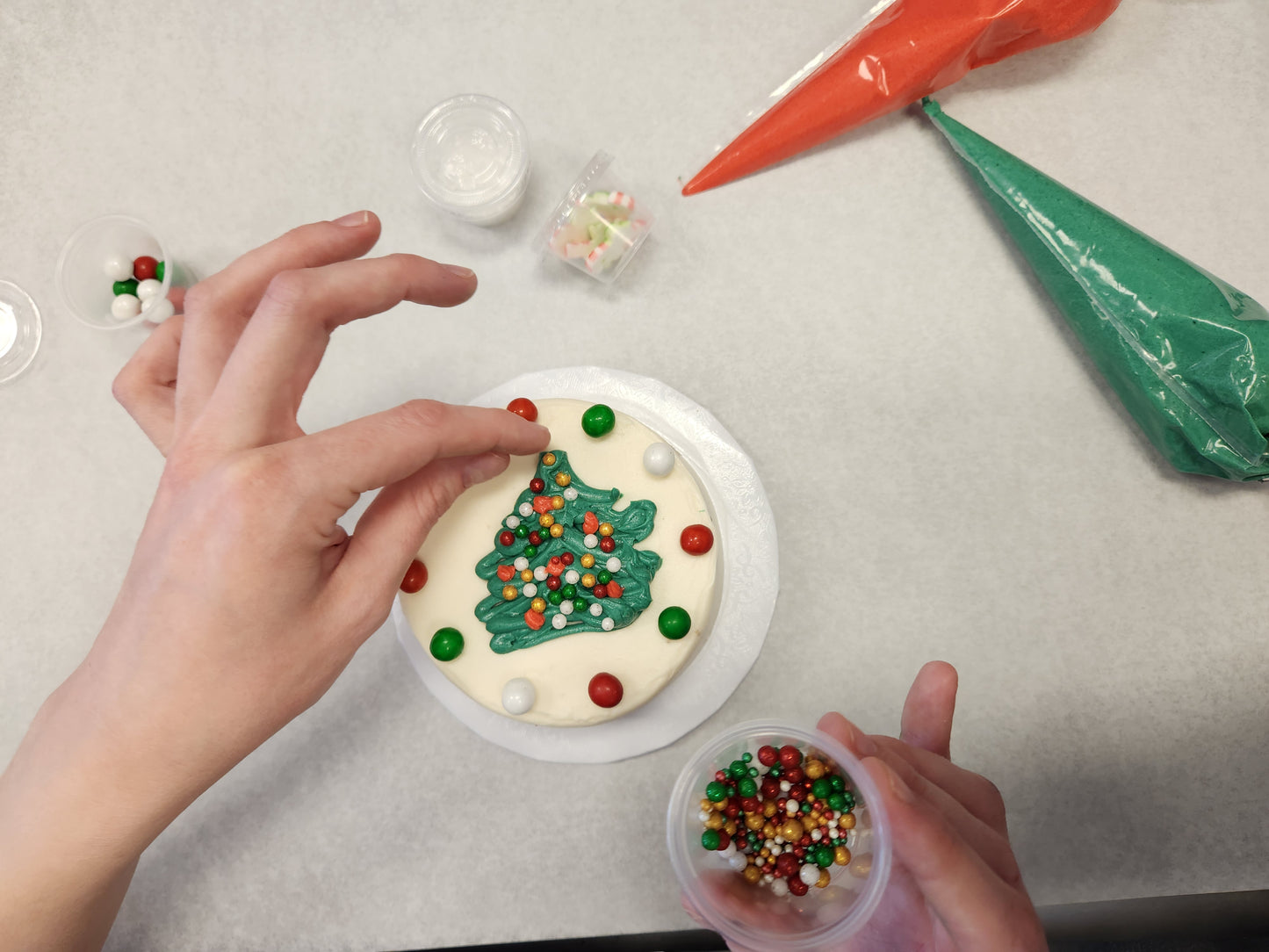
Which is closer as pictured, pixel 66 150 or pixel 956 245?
pixel 956 245

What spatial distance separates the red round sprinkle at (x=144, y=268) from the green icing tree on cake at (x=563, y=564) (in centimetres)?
67

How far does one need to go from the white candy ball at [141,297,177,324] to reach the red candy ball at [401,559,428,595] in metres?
0.54

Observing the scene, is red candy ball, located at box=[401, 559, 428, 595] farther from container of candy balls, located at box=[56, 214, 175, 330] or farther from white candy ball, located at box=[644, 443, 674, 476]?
container of candy balls, located at box=[56, 214, 175, 330]

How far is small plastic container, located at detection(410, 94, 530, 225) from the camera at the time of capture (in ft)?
3.57

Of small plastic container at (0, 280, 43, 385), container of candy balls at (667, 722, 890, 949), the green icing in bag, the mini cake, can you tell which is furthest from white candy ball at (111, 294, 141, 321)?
the green icing in bag

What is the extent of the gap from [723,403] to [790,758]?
483 mm

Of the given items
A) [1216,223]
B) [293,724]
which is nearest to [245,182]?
[293,724]

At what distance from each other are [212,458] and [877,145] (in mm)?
948

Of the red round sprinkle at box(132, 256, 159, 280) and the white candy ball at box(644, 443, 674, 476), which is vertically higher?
the white candy ball at box(644, 443, 674, 476)

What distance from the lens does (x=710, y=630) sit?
1.02 metres

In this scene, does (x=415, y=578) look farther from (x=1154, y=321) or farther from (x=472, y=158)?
(x=1154, y=321)

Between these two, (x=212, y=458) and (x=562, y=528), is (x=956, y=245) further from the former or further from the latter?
(x=212, y=458)

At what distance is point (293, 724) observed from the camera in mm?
1092

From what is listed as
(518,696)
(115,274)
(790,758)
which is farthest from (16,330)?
(790,758)
